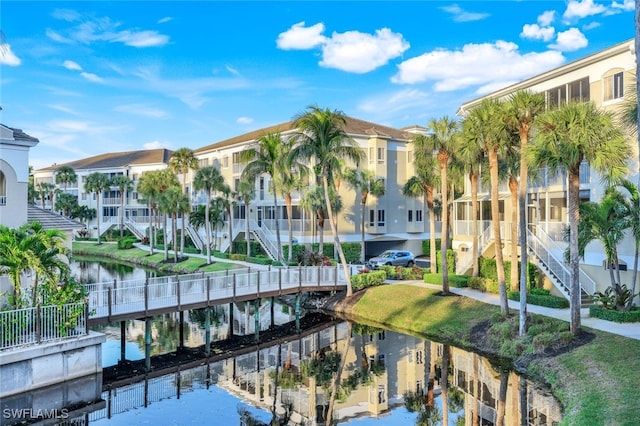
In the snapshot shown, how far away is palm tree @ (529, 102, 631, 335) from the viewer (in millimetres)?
17375

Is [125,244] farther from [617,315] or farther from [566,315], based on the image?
[617,315]

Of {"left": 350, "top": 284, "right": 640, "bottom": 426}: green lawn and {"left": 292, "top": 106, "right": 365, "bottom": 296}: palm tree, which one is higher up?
{"left": 292, "top": 106, "right": 365, "bottom": 296}: palm tree

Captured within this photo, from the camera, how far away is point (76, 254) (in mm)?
68375

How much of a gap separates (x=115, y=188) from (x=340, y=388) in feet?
229

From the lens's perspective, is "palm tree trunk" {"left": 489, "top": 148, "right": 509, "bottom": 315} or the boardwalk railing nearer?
the boardwalk railing

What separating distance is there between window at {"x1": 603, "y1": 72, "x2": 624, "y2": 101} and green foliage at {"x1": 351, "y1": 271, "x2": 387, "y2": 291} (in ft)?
50.7

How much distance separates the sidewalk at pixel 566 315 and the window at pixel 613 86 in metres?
9.87

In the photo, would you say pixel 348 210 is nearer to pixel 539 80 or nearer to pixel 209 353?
pixel 539 80

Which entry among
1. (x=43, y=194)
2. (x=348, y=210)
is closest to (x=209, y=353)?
(x=348, y=210)

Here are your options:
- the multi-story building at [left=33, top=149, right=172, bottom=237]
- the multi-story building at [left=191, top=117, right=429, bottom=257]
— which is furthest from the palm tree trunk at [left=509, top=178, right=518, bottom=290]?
the multi-story building at [left=33, top=149, right=172, bottom=237]

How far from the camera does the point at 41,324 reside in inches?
661

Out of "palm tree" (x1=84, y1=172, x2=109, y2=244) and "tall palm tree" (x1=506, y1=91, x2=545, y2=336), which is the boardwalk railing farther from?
"palm tree" (x1=84, y1=172, x2=109, y2=244)

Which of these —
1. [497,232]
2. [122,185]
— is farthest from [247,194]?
[122,185]

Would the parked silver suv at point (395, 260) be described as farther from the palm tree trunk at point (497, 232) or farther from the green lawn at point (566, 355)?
the palm tree trunk at point (497, 232)
